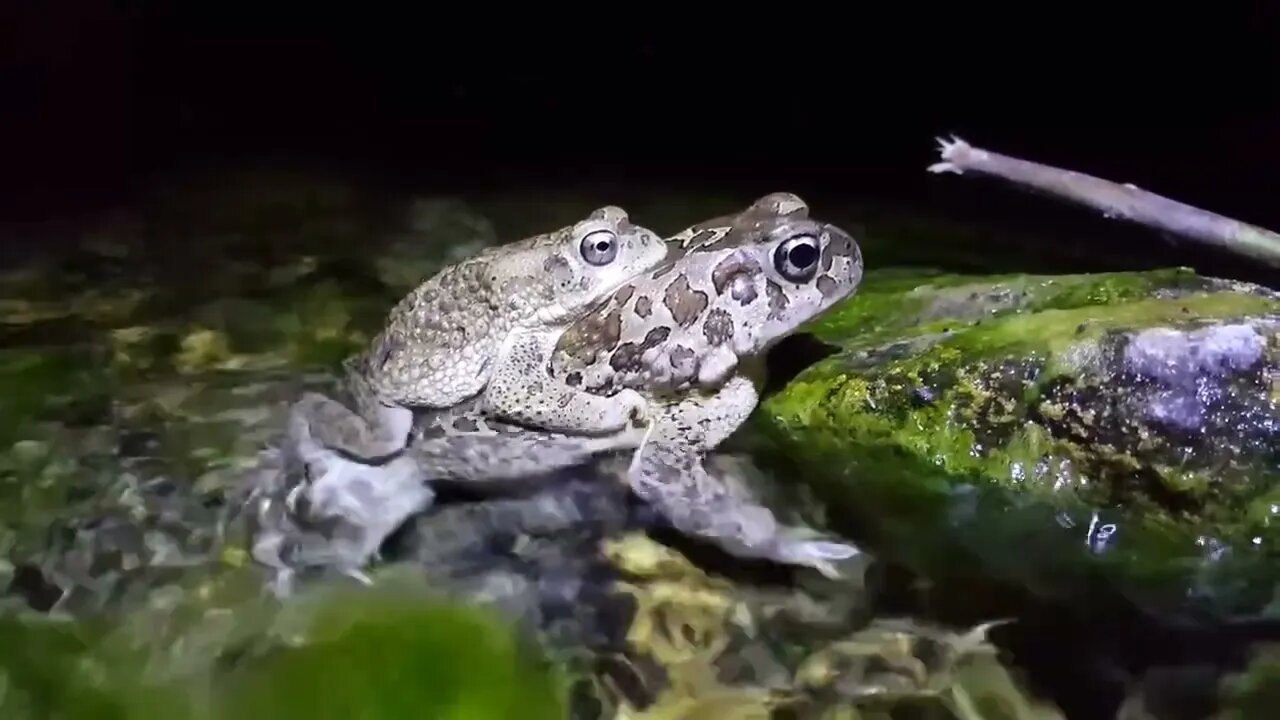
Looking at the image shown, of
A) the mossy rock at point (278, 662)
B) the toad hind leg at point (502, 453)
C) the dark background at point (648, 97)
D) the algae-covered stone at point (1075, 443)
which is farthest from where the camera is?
the dark background at point (648, 97)

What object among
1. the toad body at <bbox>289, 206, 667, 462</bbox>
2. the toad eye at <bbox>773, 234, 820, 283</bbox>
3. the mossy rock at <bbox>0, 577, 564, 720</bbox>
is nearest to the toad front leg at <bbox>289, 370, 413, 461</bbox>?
the toad body at <bbox>289, 206, 667, 462</bbox>

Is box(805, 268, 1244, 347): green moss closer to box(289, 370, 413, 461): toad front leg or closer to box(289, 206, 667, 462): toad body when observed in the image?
box(289, 206, 667, 462): toad body

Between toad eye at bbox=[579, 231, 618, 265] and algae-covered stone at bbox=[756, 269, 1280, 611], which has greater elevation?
toad eye at bbox=[579, 231, 618, 265]

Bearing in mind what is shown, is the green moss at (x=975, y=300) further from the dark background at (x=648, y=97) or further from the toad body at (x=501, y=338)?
the dark background at (x=648, y=97)

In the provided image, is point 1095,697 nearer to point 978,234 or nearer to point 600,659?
point 600,659

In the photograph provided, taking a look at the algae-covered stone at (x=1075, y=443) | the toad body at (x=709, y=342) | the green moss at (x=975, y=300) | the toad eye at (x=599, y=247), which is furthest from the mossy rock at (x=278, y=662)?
the green moss at (x=975, y=300)

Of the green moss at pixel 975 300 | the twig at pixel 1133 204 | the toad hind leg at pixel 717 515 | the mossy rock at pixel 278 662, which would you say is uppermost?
the twig at pixel 1133 204
